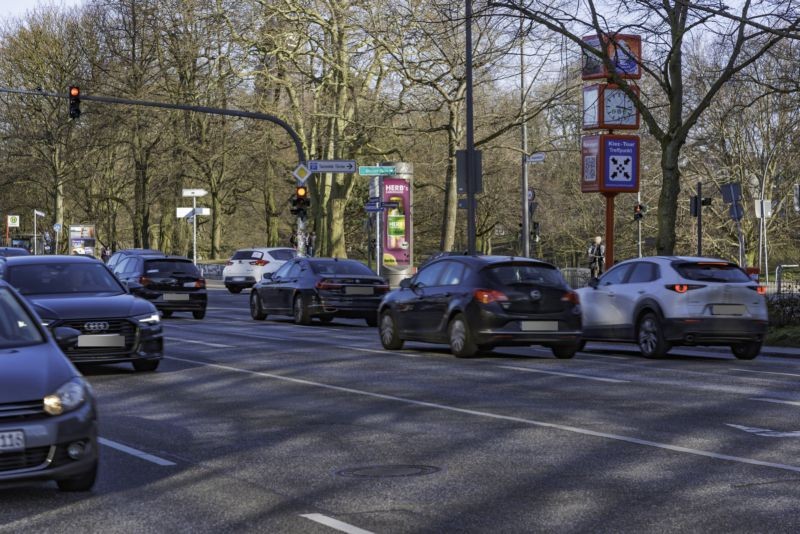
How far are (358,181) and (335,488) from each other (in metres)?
66.6

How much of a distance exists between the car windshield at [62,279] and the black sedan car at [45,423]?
8.77 meters

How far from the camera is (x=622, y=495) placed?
814cm

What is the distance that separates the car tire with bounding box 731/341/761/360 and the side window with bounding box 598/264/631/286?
206 cm

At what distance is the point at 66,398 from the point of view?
8.12m

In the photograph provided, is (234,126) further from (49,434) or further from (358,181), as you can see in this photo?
(49,434)

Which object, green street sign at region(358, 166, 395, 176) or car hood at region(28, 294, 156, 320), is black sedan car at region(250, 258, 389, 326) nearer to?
green street sign at region(358, 166, 395, 176)

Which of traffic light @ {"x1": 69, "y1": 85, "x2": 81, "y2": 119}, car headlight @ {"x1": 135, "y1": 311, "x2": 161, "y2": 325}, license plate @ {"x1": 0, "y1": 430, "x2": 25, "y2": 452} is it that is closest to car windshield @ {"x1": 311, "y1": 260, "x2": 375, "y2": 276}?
traffic light @ {"x1": 69, "y1": 85, "x2": 81, "y2": 119}

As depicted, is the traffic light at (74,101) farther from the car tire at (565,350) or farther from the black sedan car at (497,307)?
the car tire at (565,350)

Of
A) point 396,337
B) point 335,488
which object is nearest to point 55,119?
point 396,337

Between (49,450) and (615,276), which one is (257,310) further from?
(49,450)

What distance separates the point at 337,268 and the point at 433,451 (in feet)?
Answer: 64.9

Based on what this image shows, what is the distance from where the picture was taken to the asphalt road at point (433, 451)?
24.7ft

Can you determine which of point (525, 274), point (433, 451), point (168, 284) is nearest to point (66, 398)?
point (433, 451)

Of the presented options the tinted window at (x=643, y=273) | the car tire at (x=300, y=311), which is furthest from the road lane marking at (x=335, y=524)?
the car tire at (x=300, y=311)
